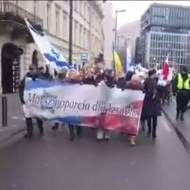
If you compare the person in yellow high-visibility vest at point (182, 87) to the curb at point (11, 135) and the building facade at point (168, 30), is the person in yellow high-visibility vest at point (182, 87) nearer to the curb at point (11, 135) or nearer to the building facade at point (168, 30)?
the building facade at point (168, 30)

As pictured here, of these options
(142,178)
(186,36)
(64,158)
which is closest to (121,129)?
(64,158)

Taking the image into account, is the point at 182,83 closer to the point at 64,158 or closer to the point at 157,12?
the point at 157,12

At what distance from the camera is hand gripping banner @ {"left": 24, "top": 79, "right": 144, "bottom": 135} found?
1351cm

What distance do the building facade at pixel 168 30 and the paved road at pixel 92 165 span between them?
27.1 ft

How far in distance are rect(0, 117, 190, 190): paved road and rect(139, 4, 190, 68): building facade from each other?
325 inches

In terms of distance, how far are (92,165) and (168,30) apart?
1456 centimetres

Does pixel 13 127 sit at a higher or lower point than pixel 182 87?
lower

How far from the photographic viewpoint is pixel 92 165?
32.7 feet

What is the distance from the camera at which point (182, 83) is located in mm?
18953

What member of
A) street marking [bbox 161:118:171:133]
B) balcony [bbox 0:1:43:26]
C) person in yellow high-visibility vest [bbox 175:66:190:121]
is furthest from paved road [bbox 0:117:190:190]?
balcony [bbox 0:1:43:26]

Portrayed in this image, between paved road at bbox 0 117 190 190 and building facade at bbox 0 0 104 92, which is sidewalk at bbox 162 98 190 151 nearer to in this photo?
paved road at bbox 0 117 190 190

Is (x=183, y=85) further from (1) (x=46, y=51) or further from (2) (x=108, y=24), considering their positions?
(2) (x=108, y=24)

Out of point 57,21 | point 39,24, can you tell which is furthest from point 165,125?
point 57,21

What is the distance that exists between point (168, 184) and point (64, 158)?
8.92 feet
